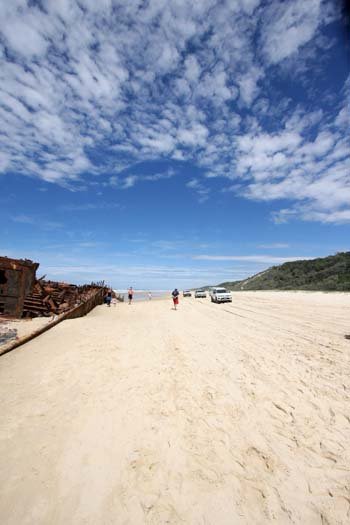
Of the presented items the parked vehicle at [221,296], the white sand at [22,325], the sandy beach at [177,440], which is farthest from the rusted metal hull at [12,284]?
the parked vehicle at [221,296]

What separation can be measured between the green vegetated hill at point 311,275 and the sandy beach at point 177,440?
35992mm

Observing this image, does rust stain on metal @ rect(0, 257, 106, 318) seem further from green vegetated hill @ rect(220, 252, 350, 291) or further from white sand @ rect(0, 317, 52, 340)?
green vegetated hill @ rect(220, 252, 350, 291)

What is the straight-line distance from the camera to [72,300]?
63.6ft

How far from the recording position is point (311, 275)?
52562 mm

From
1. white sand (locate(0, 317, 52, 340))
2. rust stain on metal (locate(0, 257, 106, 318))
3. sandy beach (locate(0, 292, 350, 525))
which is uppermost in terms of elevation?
rust stain on metal (locate(0, 257, 106, 318))

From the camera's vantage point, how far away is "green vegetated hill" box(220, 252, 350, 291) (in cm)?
4070

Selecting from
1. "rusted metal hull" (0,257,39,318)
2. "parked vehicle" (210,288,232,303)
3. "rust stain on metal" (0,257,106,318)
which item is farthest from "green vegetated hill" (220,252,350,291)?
"rusted metal hull" (0,257,39,318)

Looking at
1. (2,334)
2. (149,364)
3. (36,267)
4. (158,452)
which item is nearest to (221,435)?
(158,452)

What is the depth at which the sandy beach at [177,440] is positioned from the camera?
2.66 m

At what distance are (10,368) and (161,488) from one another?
5392 mm

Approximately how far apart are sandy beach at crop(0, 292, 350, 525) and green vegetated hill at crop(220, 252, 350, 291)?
36.0 m

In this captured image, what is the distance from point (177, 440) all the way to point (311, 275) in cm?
5616

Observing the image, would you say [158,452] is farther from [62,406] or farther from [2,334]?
[2,334]

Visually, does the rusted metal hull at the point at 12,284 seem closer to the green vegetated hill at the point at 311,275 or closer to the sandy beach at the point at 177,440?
the sandy beach at the point at 177,440
